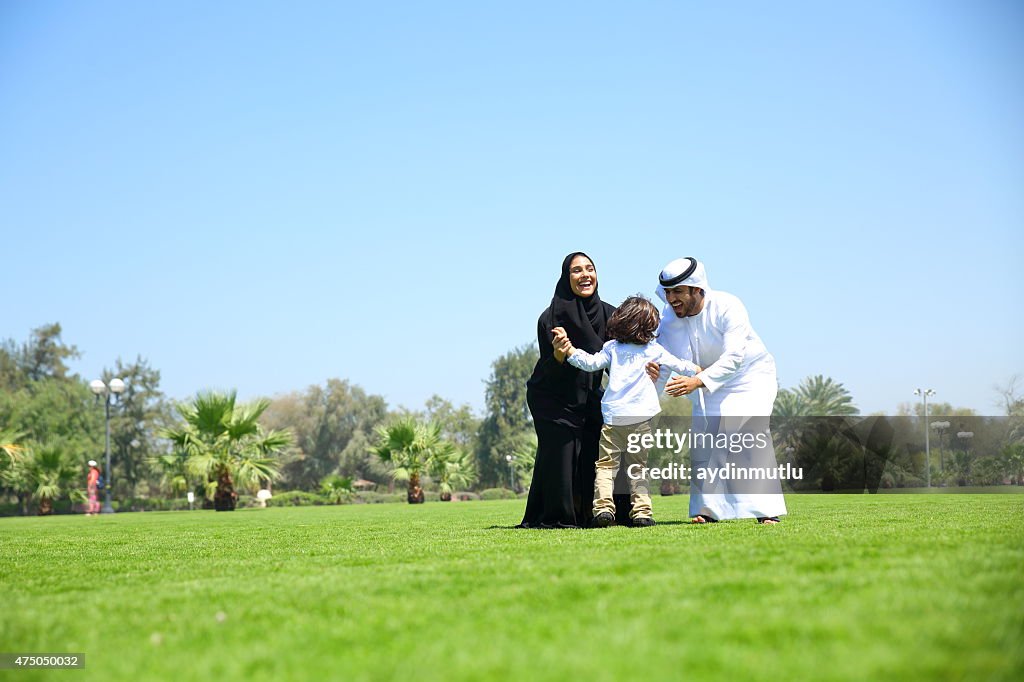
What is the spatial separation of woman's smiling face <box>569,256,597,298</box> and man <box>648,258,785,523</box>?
2.18 feet

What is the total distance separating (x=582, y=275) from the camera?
8.83 metres

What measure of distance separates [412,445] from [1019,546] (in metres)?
29.5

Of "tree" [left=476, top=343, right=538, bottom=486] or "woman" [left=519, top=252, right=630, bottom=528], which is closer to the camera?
"woman" [left=519, top=252, right=630, bottom=528]

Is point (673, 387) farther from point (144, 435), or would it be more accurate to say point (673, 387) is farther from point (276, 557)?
point (144, 435)

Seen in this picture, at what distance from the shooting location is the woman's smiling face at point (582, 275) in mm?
8836

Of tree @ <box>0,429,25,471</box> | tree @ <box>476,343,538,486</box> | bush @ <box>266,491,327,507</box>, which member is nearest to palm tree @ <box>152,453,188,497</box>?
tree @ <box>0,429,25,471</box>

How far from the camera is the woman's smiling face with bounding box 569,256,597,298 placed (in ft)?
29.0

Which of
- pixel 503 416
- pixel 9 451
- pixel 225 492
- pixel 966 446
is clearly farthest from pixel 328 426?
pixel 966 446

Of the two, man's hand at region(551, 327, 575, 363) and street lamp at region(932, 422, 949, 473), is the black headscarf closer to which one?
man's hand at region(551, 327, 575, 363)

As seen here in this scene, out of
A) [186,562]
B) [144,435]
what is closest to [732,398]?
[186,562]

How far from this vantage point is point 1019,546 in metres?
4.77

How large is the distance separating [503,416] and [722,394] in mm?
68582

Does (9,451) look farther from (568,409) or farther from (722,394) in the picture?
(722,394)

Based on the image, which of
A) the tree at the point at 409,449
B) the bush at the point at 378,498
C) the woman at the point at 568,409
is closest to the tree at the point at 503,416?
the bush at the point at 378,498
